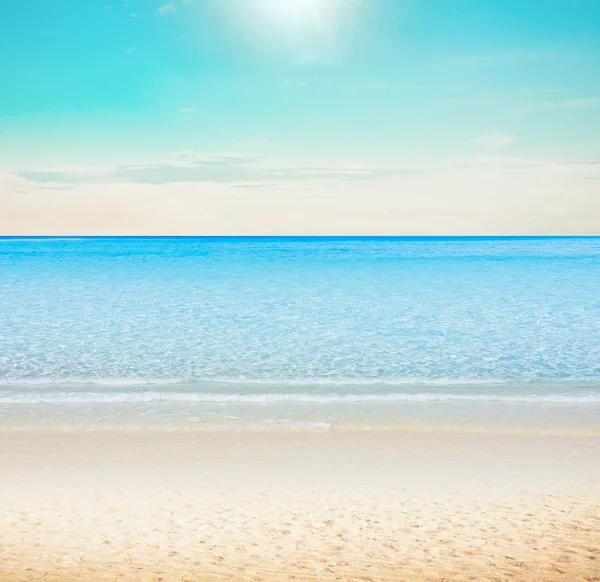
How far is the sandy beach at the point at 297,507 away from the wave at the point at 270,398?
223 centimetres

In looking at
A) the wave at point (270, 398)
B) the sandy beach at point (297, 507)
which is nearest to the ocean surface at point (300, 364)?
the wave at point (270, 398)

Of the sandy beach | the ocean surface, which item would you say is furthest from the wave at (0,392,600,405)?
the sandy beach

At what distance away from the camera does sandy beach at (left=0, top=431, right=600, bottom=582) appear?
5215 millimetres

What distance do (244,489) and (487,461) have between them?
3.41 meters

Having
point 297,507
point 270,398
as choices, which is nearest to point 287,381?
point 270,398

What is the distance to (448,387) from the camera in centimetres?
1288

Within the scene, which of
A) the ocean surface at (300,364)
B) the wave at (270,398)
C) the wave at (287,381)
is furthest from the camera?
the wave at (287,381)

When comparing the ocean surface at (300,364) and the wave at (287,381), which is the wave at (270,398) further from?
the wave at (287,381)

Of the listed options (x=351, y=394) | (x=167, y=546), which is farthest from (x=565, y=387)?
(x=167, y=546)

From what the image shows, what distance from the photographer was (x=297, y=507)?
6.55m

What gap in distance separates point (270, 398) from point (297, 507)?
5.25 meters

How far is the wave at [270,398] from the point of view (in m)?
11.5

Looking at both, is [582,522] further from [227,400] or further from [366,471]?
[227,400]

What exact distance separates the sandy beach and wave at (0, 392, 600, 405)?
7.32ft
